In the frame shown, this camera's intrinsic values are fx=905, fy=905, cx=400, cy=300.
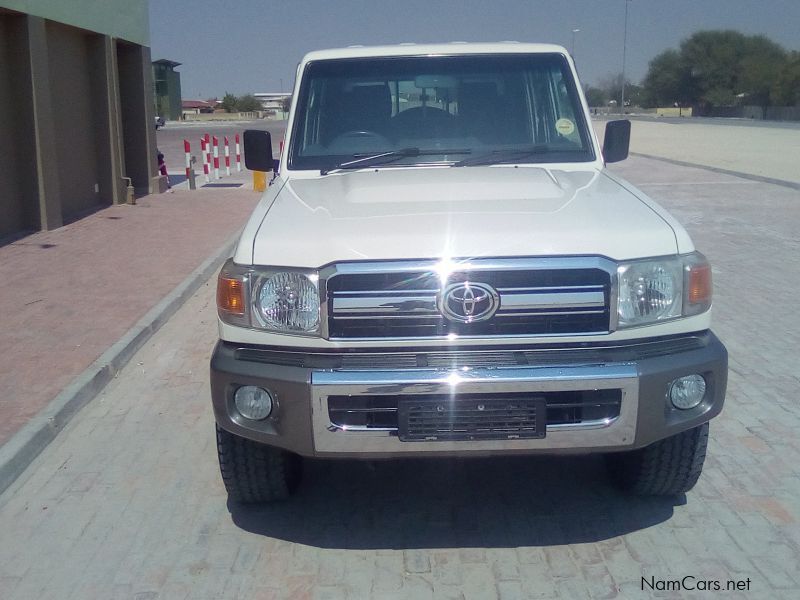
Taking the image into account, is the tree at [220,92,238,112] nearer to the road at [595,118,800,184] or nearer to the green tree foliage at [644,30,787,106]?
the green tree foliage at [644,30,787,106]

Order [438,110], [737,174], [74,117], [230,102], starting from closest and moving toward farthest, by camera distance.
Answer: [438,110]
[74,117]
[737,174]
[230,102]

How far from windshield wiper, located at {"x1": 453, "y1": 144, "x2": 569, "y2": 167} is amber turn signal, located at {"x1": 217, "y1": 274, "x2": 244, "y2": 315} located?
1.67 m

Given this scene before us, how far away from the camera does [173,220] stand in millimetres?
13531

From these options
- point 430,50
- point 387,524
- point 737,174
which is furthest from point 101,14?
point 737,174

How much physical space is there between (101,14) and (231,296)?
41.4ft

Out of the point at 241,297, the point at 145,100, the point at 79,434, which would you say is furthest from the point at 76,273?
the point at 145,100

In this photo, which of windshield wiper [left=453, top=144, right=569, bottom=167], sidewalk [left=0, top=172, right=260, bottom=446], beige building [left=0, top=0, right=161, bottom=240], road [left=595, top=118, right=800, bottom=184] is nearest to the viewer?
windshield wiper [left=453, top=144, right=569, bottom=167]

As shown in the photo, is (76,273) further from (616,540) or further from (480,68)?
(616,540)

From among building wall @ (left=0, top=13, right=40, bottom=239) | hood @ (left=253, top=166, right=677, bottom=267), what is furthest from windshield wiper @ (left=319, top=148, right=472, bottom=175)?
building wall @ (left=0, top=13, right=40, bottom=239)

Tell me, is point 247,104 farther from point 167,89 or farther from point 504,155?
point 504,155

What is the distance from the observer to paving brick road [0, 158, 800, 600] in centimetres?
348

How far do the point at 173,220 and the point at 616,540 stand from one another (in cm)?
1089

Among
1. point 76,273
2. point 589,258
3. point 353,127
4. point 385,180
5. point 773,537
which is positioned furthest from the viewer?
point 76,273

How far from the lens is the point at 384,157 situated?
15.8ft
